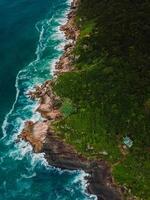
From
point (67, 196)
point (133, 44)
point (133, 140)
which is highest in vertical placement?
point (133, 44)

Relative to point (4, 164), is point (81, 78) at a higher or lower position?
higher

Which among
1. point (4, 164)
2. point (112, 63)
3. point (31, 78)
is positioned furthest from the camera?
point (31, 78)

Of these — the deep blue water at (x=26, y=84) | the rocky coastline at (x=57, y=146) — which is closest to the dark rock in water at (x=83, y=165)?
the rocky coastline at (x=57, y=146)

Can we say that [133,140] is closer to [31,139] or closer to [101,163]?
[101,163]

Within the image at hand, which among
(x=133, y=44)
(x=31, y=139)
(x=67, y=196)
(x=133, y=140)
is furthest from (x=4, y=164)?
(x=133, y=44)

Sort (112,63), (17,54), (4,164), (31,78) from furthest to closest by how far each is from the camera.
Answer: (17,54)
(31,78)
(112,63)
(4,164)

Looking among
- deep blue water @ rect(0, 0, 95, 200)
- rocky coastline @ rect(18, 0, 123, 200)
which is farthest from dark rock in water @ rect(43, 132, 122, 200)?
deep blue water @ rect(0, 0, 95, 200)
